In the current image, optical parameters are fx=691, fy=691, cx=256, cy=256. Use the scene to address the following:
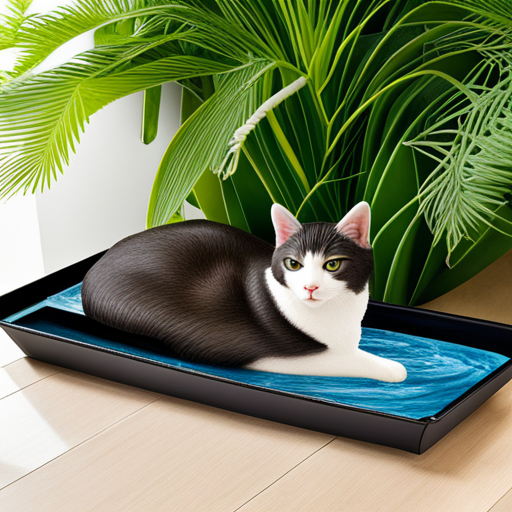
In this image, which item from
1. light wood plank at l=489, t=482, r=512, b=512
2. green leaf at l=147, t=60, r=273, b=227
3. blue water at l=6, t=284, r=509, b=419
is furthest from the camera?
green leaf at l=147, t=60, r=273, b=227

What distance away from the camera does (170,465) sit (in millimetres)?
692

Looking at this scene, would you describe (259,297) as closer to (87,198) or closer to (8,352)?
(8,352)

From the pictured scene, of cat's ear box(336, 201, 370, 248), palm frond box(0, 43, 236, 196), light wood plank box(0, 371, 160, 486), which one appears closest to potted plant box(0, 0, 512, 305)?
palm frond box(0, 43, 236, 196)

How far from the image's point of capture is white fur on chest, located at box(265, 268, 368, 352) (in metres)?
0.76

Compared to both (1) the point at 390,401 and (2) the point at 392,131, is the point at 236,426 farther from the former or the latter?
(2) the point at 392,131

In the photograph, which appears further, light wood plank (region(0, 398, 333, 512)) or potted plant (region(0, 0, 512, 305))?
potted plant (region(0, 0, 512, 305))

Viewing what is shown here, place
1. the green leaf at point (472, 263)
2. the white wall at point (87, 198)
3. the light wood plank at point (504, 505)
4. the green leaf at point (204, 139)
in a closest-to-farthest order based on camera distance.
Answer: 1. the light wood plank at point (504, 505)
2. the green leaf at point (204, 139)
3. the green leaf at point (472, 263)
4. the white wall at point (87, 198)

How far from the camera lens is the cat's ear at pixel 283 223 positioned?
30.2 inches

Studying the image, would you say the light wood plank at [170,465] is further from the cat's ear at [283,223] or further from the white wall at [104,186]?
the white wall at [104,186]

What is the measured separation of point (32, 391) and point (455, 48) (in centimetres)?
71

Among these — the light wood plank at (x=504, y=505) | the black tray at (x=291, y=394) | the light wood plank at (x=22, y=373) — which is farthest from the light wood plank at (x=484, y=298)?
the light wood plank at (x=22, y=373)

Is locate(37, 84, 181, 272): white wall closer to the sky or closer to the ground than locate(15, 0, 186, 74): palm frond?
closer to the ground

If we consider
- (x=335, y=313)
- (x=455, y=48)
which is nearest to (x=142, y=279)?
(x=335, y=313)

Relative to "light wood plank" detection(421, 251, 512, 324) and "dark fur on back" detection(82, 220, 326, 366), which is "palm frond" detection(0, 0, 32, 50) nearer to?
A: "dark fur on back" detection(82, 220, 326, 366)
